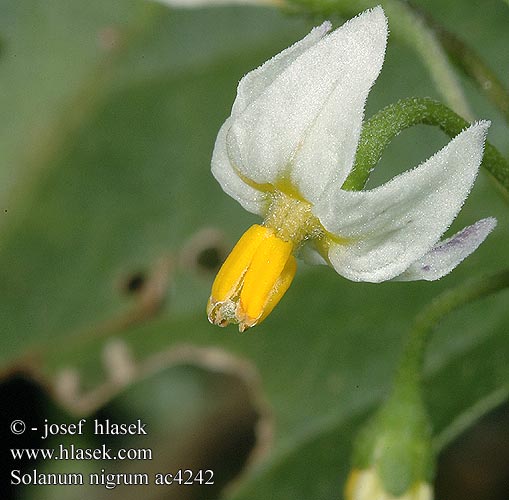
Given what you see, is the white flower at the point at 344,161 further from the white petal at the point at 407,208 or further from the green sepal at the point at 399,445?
the green sepal at the point at 399,445

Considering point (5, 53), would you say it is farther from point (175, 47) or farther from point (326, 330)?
point (326, 330)

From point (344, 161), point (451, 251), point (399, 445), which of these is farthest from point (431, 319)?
point (344, 161)

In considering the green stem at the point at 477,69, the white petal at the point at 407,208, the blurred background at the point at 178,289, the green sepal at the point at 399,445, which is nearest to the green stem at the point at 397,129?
the white petal at the point at 407,208

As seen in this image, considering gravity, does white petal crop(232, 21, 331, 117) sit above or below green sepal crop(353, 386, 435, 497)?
above

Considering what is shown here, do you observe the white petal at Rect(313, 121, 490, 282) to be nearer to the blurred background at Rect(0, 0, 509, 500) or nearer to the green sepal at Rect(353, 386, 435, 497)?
the green sepal at Rect(353, 386, 435, 497)

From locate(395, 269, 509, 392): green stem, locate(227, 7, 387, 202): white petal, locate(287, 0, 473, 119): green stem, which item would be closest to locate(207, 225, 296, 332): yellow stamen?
locate(227, 7, 387, 202): white petal

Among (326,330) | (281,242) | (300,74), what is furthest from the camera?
(326,330)

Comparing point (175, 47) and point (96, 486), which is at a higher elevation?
point (175, 47)

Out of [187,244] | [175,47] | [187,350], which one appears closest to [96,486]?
[187,350]
